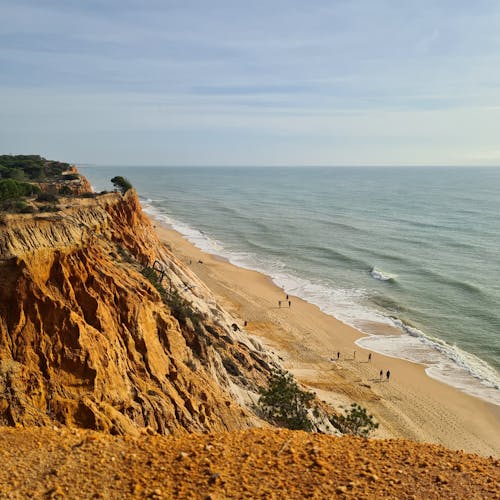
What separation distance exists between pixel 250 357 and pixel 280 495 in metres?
17.1

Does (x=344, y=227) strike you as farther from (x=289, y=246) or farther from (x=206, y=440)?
(x=206, y=440)

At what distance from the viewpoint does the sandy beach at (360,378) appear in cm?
2753

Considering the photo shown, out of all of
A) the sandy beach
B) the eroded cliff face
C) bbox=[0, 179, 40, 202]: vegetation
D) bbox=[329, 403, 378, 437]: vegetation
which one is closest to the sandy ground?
the eroded cliff face

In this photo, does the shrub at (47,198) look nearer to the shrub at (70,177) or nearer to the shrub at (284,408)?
the shrub at (284,408)

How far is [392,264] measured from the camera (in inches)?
2442

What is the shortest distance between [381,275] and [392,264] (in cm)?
624

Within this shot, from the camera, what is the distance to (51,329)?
1395 centimetres

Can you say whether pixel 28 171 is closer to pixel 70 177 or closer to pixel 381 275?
pixel 70 177

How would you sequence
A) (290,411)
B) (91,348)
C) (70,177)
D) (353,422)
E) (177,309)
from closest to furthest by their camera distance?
(91,348) < (290,411) < (353,422) < (177,309) < (70,177)

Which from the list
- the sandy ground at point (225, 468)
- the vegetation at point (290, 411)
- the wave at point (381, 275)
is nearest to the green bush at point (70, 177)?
the wave at point (381, 275)

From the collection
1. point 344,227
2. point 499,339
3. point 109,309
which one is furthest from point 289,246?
point 109,309

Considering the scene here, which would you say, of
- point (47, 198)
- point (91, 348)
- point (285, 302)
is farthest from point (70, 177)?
point (91, 348)

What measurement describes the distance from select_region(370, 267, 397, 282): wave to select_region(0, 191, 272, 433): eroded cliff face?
122 feet

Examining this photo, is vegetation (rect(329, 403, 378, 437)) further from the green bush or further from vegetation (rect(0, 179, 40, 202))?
the green bush
